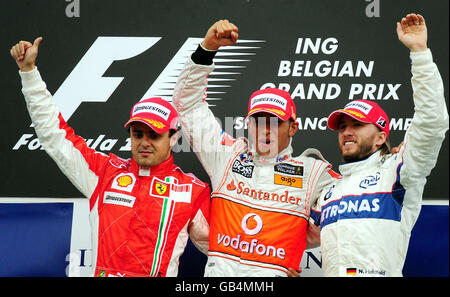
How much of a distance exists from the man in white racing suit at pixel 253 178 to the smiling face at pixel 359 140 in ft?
0.69

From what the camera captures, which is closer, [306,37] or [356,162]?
[356,162]

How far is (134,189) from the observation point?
3.12 metres

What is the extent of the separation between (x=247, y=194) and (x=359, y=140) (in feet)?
2.10

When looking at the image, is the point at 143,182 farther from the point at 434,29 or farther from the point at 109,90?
the point at 434,29

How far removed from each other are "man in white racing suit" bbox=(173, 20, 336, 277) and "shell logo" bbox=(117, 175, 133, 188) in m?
0.41

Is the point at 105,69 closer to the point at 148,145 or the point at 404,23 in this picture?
the point at 148,145

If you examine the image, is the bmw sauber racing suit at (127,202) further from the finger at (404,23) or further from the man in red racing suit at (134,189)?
the finger at (404,23)

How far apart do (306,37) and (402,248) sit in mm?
1546

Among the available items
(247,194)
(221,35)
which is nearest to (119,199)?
(247,194)

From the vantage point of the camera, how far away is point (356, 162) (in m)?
2.96

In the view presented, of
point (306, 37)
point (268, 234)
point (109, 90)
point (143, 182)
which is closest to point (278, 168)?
point (268, 234)

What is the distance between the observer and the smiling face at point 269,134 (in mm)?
3123

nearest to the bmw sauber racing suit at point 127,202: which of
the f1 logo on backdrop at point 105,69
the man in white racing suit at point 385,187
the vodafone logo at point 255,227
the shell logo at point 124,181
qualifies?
the shell logo at point 124,181

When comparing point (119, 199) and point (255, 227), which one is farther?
point (119, 199)
